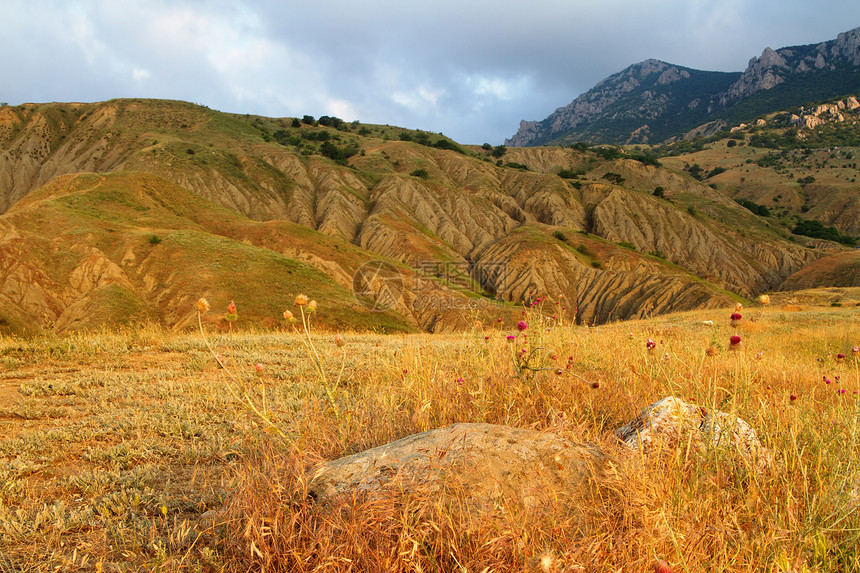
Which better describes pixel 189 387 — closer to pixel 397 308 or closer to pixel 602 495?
pixel 602 495

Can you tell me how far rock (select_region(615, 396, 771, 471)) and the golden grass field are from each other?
0.10 metres

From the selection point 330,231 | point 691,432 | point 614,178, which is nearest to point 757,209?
point 614,178

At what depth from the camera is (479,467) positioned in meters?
2.25

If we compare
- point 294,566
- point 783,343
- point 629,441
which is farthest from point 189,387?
point 783,343

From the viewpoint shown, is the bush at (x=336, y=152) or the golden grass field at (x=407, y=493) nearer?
the golden grass field at (x=407, y=493)

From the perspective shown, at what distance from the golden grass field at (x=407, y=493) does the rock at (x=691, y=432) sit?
0.10 m

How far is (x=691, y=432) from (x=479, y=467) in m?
1.24

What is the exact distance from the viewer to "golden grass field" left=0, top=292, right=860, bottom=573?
190 cm

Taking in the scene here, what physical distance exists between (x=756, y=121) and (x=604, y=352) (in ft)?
616

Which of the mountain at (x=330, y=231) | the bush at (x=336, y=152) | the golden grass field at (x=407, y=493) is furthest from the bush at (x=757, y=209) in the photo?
the golden grass field at (x=407, y=493)

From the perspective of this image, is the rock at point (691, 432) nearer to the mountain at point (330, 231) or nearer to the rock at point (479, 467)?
the rock at point (479, 467)

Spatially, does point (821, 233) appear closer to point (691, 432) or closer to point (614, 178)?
point (614, 178)

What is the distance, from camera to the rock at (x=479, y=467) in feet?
7.01

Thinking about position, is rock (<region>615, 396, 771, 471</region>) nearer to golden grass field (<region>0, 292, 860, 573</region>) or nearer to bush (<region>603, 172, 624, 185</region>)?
golden grass field (<region>0, 292, 860, 573</region>)
